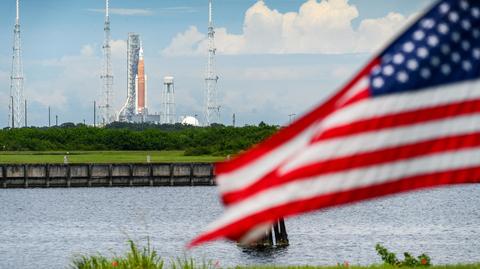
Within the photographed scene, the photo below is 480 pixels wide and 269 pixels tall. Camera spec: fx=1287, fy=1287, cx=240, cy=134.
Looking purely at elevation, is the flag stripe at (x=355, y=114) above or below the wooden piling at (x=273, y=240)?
above

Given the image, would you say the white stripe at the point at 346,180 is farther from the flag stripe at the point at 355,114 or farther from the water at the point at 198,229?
the water at the point at 198,229

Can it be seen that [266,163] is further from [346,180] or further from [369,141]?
[369,141]

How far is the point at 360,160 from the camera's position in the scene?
879 cm

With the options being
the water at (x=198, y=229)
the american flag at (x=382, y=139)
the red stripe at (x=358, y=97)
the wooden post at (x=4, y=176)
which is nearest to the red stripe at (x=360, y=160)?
the american flag at (x=382, y=139)

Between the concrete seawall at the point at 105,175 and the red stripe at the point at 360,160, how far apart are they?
437 feet

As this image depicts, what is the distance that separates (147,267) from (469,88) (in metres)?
17.0

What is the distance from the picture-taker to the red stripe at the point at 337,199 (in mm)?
8617

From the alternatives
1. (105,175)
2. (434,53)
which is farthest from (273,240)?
(105,175)

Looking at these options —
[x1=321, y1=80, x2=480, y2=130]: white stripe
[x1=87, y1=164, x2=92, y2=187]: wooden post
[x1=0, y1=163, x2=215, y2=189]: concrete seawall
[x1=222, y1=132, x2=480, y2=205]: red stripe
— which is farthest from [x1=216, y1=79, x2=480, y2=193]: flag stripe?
[x1=87, y1=164, x2=92, y2=187]: wooden post

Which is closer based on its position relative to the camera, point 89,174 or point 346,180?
point 346,180

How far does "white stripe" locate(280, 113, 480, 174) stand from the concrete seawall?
133162mm

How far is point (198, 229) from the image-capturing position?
82.4 m

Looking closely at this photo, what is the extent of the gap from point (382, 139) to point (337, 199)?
519mm

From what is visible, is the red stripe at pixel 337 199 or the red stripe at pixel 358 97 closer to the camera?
the red stripe at pixel 337 199
